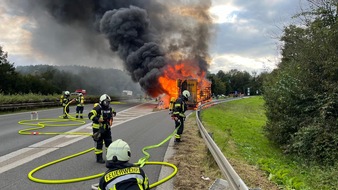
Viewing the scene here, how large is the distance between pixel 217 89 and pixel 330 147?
3350 inches

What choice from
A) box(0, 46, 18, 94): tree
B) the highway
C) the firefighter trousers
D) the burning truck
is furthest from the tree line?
the firefighter trousers

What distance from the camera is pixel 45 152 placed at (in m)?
8.03

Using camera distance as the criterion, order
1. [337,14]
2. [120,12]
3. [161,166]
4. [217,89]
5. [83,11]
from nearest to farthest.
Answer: [161,166]
[337,14]
[120,12]
[83,11]
[217,89]

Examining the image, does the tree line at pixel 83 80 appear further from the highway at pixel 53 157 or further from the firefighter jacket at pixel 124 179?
the firefighter jacket at pixel 124 179

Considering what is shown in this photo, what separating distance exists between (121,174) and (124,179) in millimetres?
63

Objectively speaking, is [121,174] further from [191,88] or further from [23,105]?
[191,88]

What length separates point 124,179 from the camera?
10.4ft

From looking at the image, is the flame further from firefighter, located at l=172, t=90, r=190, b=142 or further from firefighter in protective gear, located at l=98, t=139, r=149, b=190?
firefighter in protective gear, located at l=98, t=139, r=149, b=190

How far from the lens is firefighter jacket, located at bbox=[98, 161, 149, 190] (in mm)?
3154

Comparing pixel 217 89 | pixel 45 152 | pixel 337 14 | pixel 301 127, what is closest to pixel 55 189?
pixel 45 152

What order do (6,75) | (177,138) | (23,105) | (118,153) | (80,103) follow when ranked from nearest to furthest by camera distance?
(118,153) < (177,138) < (80,103) < (23,105) < (6,75)

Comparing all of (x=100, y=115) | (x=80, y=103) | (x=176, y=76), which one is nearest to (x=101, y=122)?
(x=100, y=115)

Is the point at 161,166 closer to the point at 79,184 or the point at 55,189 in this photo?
the point at 79,184

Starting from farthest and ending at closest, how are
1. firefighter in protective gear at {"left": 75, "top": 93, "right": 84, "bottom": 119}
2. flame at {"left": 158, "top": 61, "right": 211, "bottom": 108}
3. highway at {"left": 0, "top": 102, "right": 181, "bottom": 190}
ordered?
1. flame at {"left": 158, "top": 61, "right": 211, "bottom": 108}
2. firefighter in protective gear at {"left": 75, "top": 93, "right": 84, "bottom": 119}
3. highway at {"left": 0, "top": 102, "right": 181, "bottom": 190}
